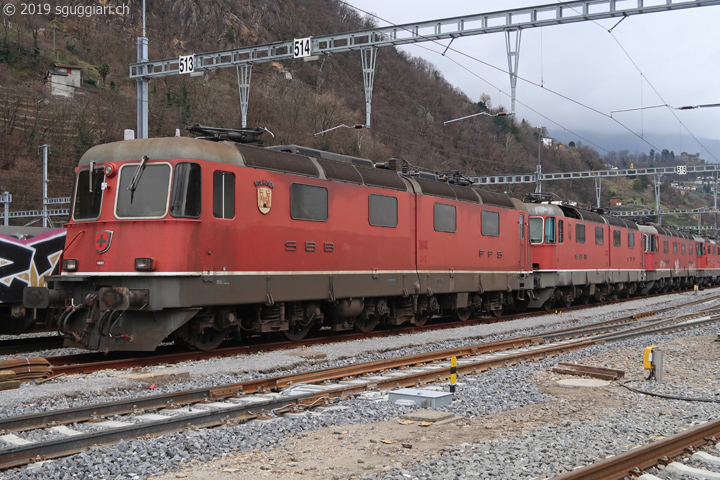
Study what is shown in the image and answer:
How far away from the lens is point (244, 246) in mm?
12609

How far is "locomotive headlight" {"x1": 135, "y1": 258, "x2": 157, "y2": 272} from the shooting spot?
1135cm

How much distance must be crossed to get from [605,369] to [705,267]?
43.8m

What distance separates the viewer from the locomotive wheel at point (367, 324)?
54.1ft

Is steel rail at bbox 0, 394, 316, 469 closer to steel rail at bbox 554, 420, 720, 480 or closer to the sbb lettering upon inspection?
steel rail at bbox 554, 420, 720, 480

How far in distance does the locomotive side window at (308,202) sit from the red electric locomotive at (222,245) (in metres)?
0.03

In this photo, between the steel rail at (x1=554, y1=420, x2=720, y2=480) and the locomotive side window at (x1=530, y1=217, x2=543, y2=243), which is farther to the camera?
the locomotive side window at (x1=530, y1=217, x2=543, y2=243)

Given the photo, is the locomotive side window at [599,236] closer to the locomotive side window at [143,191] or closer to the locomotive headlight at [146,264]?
the locomotive side window at [143,191]

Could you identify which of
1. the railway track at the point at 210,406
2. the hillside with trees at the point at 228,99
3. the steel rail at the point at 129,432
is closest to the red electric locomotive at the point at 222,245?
the railway track at the point at 210,406

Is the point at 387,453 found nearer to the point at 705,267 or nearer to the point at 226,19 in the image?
the point at 705,267

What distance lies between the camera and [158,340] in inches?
451

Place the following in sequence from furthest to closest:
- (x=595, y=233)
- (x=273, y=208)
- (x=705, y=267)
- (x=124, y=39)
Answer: (x=124, y=39)
(x=705, y=267)
(x=595, y=233)
(x=273, y=208)

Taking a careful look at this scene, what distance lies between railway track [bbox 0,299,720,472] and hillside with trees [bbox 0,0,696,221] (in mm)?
47181

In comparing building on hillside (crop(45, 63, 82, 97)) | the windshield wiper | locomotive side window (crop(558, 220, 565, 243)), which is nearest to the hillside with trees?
building on hillside (crop(45, 63, 82, 97))

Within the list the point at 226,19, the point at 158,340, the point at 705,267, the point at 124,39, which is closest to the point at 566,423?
the point at 158,340
